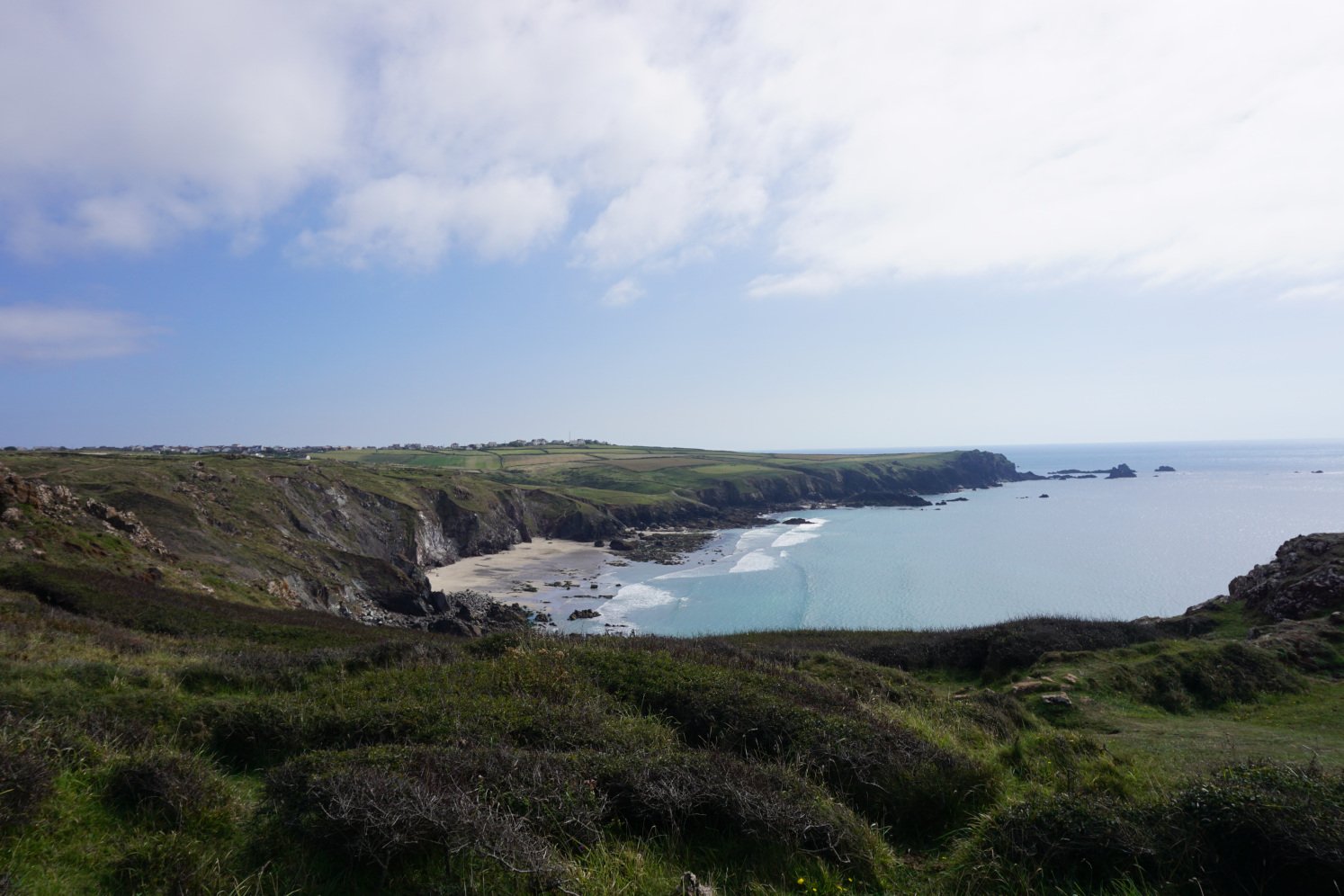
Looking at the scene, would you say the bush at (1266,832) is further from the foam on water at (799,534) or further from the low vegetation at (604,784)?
the foam on water at (799,534)

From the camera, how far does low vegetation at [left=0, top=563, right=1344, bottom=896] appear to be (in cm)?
487

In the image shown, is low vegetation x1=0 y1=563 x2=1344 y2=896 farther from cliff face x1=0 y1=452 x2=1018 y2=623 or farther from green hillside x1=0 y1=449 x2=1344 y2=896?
cliff face x1=0 y1=452 x2=1018 y2=623

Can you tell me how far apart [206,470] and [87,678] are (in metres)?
46.4

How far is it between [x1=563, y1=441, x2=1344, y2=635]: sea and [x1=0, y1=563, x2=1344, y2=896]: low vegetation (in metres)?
31.2

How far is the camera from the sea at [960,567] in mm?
45688

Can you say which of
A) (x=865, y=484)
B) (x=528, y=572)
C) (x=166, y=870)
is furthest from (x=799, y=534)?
(x=166, y=870)

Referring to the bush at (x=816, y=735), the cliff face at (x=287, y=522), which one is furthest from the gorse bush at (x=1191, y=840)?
the cliff face at (x=287, y=522)

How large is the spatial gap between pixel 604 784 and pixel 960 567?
208 ft

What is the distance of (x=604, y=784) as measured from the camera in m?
6.21

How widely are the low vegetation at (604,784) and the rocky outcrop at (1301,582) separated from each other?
10027 millimetres

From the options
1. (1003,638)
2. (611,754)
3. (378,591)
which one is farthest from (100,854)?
(378,591)

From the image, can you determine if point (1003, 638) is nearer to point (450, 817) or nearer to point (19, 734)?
point (450, 817)

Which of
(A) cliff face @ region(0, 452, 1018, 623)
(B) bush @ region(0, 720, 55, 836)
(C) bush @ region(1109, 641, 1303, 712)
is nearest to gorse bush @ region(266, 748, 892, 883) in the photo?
(B) bush @ region(0, 720, 55, 836)

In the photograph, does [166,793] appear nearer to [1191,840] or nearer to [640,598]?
[1191,840]
